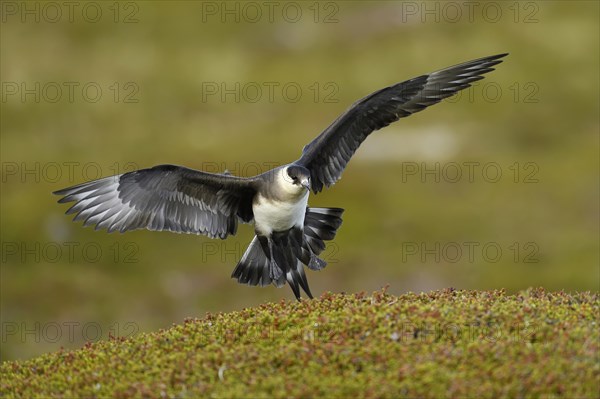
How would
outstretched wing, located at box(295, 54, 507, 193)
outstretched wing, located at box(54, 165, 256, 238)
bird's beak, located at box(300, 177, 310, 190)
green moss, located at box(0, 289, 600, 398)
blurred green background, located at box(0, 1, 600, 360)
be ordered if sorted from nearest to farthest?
green moss, located at box(0, 289, 600, 398) < bird's beak, located at box(300, 177, 310, 190) < outstretched wing, located at box(54, 165, 256, 238) < outstretched wing, located at box(295, 54, 507, 193) < blurred green background, located at box(0, 1, 600, 360)

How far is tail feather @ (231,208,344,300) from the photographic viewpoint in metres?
15.1

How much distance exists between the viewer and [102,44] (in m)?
55.2

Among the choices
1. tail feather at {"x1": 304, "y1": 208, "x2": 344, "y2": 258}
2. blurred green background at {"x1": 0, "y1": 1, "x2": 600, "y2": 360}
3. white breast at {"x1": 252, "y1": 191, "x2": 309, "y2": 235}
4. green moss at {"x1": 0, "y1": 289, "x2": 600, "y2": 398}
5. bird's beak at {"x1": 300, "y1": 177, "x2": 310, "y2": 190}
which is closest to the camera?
green moss at {"x1": 0, "y1": 289, "x2": 600, "y2": 398}

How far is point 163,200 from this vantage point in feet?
49.2

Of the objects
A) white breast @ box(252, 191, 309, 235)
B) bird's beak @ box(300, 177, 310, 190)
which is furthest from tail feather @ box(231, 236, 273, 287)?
bird's beak @ box(300, 177, 310, 190)

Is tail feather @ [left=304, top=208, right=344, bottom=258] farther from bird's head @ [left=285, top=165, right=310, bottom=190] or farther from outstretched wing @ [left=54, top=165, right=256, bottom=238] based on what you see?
bird's head @ [left=285, top=165, right=310, bottom=190]

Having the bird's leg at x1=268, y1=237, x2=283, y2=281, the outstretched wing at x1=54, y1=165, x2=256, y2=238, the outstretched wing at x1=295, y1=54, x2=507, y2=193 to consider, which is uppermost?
the outstretched wing at x1=295, y1=54, x2=507, y2=193

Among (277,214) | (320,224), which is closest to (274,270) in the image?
(277,214)

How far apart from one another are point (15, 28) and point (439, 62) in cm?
2464

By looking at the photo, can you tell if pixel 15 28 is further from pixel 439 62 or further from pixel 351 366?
pixel 351 366

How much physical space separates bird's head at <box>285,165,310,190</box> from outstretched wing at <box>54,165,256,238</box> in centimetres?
96

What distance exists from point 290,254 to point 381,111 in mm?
2821

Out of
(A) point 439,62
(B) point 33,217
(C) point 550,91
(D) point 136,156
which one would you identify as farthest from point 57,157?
(C) point 550,91

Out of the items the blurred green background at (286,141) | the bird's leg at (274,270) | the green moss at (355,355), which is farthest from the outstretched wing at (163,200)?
the blurred green background at (286,141)
